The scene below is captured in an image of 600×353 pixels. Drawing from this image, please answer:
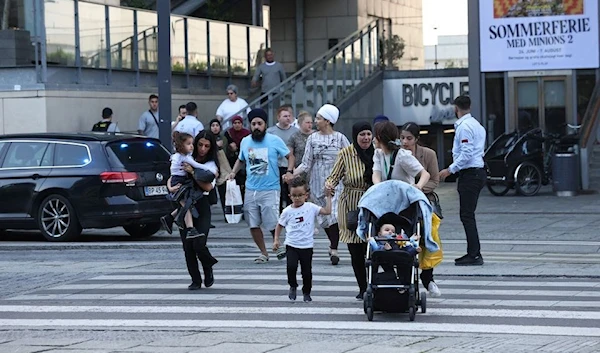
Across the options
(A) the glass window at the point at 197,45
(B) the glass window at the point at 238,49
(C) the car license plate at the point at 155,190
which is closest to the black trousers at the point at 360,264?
(C) the car license plate at the point at 155,190

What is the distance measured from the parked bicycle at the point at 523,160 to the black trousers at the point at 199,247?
13086 mm

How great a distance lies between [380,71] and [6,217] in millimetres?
14976

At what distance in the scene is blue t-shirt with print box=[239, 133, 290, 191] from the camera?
14.9 m

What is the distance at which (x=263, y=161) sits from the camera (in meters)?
14.9

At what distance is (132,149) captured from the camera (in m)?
18.4

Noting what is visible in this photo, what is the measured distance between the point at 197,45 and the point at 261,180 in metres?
14.9

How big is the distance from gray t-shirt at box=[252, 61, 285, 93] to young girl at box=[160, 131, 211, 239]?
15.2m

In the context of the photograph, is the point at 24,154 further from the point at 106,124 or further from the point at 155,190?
the point at 106,124

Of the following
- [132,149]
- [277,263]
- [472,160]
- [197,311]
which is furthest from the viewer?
[132,149]

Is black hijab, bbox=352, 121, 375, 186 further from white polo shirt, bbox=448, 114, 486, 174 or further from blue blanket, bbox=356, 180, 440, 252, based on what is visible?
white polo shirt, bbox=448, 114, 486, 174

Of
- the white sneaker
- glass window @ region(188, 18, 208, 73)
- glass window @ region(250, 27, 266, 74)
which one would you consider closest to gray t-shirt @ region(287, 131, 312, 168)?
the white sneaker

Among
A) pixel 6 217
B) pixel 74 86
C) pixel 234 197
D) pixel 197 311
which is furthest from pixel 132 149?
pixel 197 311

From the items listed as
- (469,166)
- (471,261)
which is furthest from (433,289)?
(469,166)

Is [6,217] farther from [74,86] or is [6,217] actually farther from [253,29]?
[253,29]
